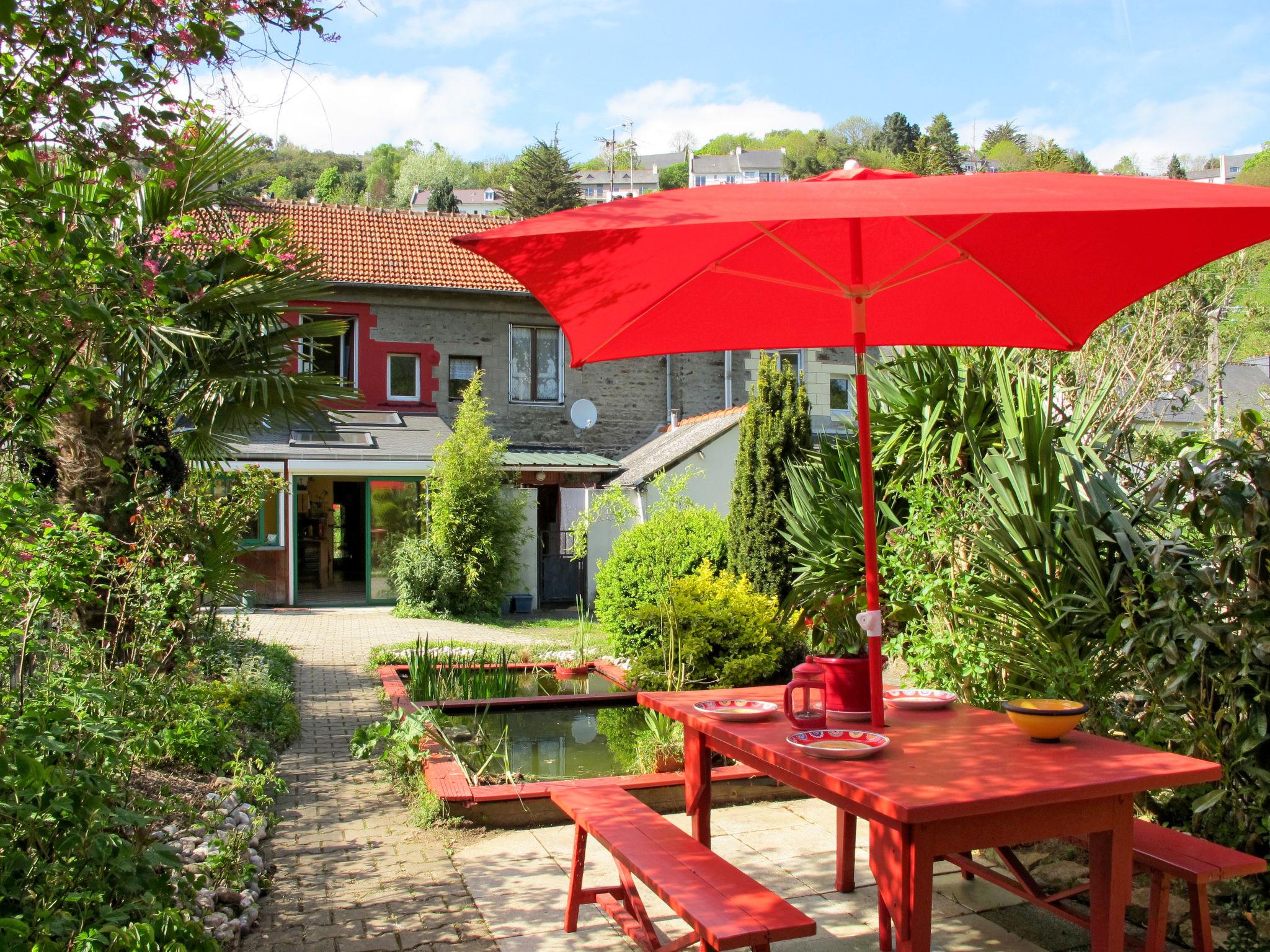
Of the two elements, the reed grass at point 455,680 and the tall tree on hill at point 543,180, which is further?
the tall tree on hill at point 543,180

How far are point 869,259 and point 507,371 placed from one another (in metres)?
16.5

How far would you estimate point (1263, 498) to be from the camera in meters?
3.61

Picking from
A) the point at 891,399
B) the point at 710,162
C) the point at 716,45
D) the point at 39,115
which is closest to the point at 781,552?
the point at 891,399

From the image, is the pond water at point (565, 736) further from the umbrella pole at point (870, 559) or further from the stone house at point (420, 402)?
the stone house at point (420, 402)

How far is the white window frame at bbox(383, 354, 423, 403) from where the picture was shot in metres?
19.7

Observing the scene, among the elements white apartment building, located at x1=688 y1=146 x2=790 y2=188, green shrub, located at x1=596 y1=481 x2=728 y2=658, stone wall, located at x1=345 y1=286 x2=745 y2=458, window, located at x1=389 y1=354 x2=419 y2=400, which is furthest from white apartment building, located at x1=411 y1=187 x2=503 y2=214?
green shrub, located at x1=596 y1=481 x2=728 y2=658

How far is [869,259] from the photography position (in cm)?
420

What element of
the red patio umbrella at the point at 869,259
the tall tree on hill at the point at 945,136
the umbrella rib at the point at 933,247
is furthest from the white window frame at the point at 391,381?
the tall tree on hill at the point at 945,136

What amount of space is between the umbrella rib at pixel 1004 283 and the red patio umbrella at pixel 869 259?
0.01 m

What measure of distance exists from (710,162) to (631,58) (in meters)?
115

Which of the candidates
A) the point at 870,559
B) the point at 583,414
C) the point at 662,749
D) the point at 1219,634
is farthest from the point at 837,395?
the point at 870,559

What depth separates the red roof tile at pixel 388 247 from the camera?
1964cm

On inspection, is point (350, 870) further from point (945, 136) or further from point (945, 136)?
point (945, 136)

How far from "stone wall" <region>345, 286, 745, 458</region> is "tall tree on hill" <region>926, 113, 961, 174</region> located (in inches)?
1696
